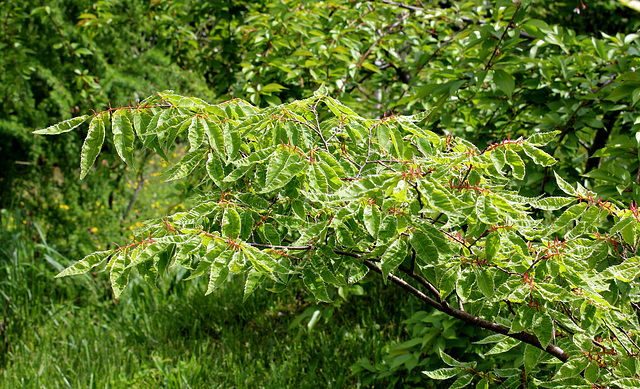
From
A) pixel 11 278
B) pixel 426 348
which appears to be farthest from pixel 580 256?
pixel 11 278

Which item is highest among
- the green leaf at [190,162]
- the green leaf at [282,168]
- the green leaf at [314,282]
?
the green leaf at [282,168]

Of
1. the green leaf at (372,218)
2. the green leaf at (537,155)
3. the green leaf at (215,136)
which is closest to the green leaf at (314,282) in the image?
the green leaf at (372,218)

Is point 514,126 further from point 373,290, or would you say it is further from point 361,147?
point 373,290

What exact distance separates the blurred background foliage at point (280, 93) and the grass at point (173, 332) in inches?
1.0

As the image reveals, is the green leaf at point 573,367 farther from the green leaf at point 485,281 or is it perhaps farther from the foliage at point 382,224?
the green leaf at point 485,281

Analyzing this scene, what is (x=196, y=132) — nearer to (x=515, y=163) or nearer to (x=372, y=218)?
(x=372, y=218)

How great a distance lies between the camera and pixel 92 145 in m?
1.22

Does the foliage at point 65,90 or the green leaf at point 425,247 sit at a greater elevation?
the green leaf at point 425,247

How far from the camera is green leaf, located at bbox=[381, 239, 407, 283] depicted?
3.55ft

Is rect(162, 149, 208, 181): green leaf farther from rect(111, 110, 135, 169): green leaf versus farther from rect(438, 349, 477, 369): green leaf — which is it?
rect(438, 349, 477, 369): green leaf

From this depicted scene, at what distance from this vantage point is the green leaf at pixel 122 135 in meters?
1.25

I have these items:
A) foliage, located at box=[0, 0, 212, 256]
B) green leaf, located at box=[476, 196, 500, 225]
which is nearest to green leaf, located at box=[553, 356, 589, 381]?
green leaf, located at box=[476, 196, 500, 225]

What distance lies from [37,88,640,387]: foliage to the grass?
1554 mm

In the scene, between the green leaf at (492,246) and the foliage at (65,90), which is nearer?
the green leaf at (492,246)
